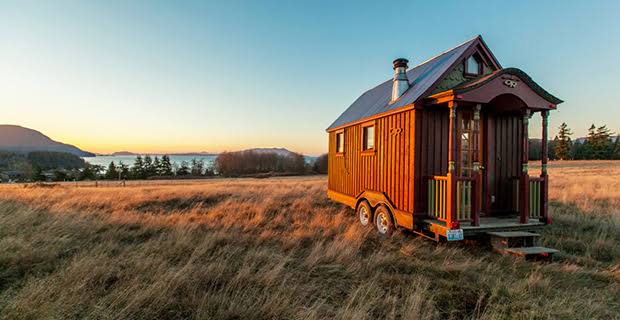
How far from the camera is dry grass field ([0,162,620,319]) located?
3.39 meters

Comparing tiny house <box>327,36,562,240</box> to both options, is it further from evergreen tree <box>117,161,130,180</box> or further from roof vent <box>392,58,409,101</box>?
evergreen tree <box>117,161,130,180</box>

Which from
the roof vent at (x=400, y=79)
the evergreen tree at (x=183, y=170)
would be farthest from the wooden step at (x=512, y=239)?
the evergreen tree at (x=183, y=170)

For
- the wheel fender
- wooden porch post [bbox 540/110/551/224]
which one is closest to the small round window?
wooden porch post [bbox 540/110/551/224]

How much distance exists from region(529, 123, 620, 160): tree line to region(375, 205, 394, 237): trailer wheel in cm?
6739

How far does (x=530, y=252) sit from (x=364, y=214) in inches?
165

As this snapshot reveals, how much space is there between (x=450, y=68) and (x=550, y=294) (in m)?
4.81

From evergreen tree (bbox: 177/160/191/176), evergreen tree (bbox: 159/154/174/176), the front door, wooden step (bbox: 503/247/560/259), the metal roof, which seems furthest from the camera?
evergreen tree (bbox: 177/160/191/176)

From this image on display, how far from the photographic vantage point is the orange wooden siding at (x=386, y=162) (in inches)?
265

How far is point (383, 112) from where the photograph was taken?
7805mm

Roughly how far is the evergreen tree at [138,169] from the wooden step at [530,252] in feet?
213

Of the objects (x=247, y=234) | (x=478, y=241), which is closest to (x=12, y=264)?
(x=247, y=234)

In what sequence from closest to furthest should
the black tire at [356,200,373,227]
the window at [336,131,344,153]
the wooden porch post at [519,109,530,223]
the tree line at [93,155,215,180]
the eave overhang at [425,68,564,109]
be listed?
the eave overhang at [425,68,564,109], the wooden porch post at [519,109,530,223], the black tire at [356,200,373,227], the window at [336,131,344,153], the tree line at [93,155,215,180]

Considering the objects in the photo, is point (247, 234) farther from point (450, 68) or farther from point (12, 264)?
point (450, 68)

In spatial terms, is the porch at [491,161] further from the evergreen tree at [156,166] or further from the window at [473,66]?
the evergreen tree at [156,166]
